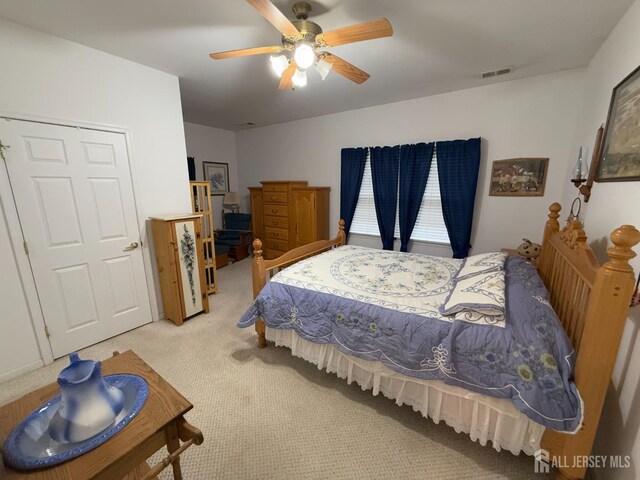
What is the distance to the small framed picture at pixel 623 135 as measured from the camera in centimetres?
138

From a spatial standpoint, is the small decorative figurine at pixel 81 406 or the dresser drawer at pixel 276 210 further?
the dresser drawer at pixel 276 210

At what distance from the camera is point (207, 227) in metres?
3.59

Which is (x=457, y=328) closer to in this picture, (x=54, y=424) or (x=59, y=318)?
(x=54, y=424)

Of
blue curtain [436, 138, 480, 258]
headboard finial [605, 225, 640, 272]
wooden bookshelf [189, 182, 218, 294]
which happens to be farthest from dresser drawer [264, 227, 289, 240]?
headboard finial [605, 225, 640, 272]

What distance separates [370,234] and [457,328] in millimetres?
2738

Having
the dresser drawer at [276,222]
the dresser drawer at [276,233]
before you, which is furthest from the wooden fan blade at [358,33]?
the dresser drawer at [276,233]

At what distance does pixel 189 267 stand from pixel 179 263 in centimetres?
13

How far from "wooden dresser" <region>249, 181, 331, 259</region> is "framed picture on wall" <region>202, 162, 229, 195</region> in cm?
94

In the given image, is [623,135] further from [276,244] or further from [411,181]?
[276,244]

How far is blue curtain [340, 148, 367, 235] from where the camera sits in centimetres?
389

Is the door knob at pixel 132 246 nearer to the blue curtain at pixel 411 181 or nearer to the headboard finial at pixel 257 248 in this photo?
the headboard finial at pixel 257 248

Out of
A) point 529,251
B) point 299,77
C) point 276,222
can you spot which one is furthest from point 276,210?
point 529,251

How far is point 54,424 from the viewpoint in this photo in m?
0.83

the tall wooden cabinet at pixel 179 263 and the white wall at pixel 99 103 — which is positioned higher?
the white wall at pixel 99 103
